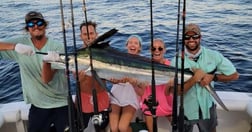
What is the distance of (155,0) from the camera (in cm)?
1264

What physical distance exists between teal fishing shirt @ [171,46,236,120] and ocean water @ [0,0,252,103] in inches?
130

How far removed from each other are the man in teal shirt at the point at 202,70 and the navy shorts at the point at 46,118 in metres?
1.00

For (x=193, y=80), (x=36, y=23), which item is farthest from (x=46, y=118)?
(x=193, y=80)

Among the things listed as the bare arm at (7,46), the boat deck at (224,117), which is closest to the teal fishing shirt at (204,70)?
the boat deck at (224,117)

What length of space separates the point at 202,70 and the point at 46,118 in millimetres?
1324

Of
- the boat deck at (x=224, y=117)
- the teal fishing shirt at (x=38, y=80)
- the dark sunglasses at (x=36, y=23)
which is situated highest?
the dark sunglasses at (x=36, y=23)

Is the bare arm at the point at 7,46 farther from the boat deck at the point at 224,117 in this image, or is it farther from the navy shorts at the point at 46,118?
the boat deck at the point at 224,117

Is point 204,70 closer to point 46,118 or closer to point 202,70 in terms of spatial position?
point 202,70

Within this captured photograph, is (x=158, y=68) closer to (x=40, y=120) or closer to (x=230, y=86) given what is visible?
(x=40, y=120)

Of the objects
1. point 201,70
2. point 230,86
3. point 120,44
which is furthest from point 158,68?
point 120,44

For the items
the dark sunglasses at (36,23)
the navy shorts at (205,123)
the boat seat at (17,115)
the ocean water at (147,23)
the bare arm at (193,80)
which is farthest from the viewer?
the ocean water at (147,23)

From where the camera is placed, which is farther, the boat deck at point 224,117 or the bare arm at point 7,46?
the boat deck at point 224,117

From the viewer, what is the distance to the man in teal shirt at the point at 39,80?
2.80 metres

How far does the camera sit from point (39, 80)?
2871 millimetres
